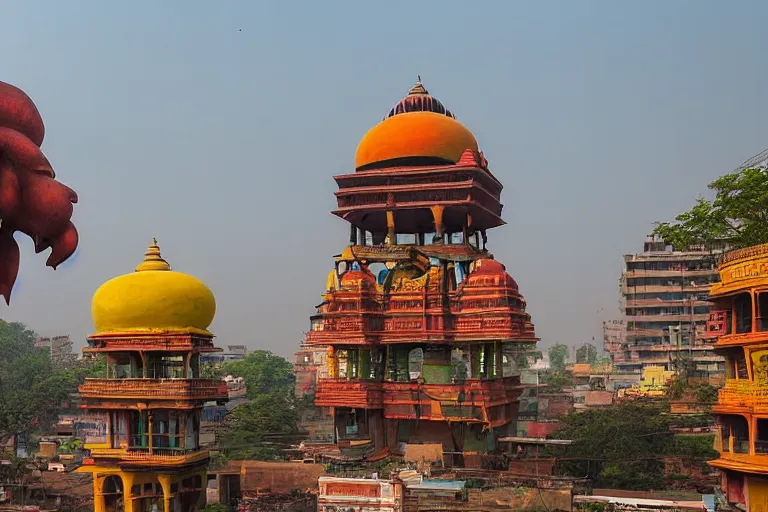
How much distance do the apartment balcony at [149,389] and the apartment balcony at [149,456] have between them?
1.51 m

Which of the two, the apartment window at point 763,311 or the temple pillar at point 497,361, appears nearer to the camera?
the apartment window at point 763,311

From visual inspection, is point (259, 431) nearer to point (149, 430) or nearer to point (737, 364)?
point (149, 430)

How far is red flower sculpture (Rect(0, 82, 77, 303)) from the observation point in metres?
4.56

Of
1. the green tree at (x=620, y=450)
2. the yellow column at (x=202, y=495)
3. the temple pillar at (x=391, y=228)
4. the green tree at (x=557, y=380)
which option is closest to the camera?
the yellow column at (x=202, y=495)

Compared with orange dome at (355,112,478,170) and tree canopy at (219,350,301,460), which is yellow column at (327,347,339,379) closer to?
tree canopy at (219,350,301,460)

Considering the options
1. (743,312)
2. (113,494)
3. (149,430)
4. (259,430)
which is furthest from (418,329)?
(259,430)

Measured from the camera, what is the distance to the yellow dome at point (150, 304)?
80.9 feet

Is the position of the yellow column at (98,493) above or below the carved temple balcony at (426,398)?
below

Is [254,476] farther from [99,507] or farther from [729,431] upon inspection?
[729,431]

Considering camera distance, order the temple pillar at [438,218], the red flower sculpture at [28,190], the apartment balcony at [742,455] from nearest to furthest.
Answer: the red flower sculpture at [28,190] → the apartment balcony at [742,455] → the temple pillar at [438,218]

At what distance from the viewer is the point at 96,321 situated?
25406 millimetres

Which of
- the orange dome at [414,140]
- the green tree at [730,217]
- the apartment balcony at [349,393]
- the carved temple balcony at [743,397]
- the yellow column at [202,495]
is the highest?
the orange dome at [414,140]

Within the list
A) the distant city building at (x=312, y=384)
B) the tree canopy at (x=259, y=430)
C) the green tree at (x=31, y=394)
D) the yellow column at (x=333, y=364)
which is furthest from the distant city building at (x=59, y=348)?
the yellow column at (x=333, y=364)

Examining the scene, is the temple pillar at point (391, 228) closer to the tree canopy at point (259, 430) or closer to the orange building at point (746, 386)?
the tree canopy at point (259, 430)
